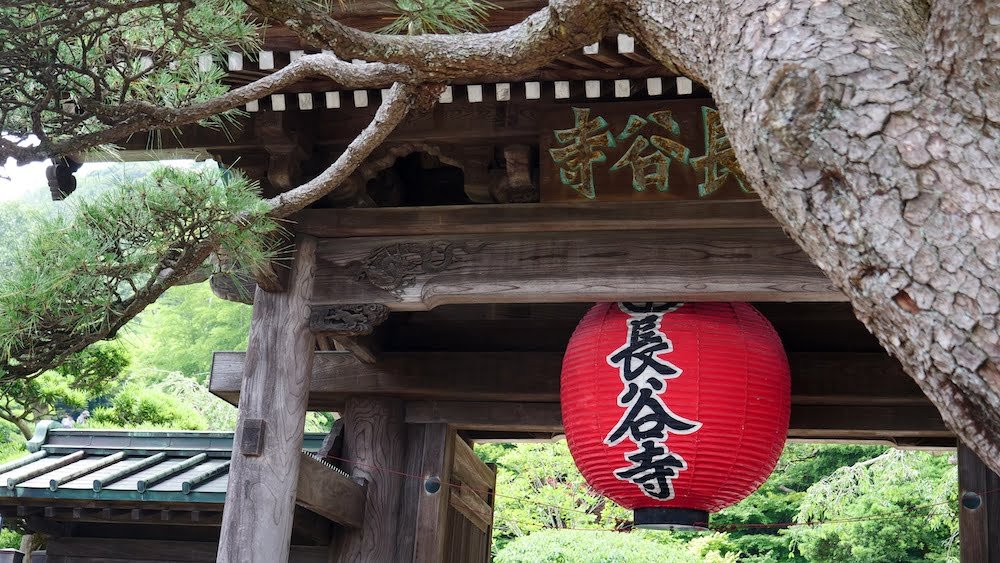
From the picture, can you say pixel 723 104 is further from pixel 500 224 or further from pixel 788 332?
pixel 788 332

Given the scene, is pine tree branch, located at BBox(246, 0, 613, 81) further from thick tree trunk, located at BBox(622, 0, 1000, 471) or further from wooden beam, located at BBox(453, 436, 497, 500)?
wooden beam, located at BBox(453, 436, 497, 500)

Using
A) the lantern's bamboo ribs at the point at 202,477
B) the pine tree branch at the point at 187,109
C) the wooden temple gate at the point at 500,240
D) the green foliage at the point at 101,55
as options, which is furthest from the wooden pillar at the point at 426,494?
the pine tree branch at the point at 187,109

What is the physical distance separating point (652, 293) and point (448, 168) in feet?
6.39

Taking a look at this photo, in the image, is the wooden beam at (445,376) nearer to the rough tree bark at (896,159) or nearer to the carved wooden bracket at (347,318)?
the carved wooden bracket at (347,318)

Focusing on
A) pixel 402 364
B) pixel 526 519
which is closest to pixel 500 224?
pixel 402 364

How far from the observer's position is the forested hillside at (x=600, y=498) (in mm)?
9648

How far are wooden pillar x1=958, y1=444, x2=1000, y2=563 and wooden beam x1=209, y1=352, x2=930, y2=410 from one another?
0.48m

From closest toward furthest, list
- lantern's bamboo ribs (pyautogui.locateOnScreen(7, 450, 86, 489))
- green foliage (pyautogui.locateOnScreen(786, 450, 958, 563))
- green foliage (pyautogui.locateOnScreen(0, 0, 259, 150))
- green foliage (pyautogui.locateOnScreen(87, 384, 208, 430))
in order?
green foliage (pyautogui.locateOnScreen(0, 0, 259, 150))
lantern's bamboo ribs (pyautogui.locateOnScreen(7, 450, 86, 489))
green foliage (pyautogui.locateOnScreen(87, 384, 208, 430))
green foliage (pyautogui.locateOnScreen(786, 450, 958, 563))

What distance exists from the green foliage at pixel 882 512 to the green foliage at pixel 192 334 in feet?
35.8

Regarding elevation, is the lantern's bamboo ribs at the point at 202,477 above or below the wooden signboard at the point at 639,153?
below

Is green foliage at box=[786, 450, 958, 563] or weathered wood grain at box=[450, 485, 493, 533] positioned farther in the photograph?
green foliage at box=[786, 450, 958, 563]

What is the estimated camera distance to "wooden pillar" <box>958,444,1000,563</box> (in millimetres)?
5770

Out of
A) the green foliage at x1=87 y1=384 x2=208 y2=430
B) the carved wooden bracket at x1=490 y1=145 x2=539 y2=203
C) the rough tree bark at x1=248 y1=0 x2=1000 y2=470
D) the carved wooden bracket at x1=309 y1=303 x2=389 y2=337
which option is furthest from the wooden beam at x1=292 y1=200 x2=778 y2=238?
the green foliage at x1=87 y1=384 x2=208 y2=430

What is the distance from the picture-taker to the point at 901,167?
1.67 m
